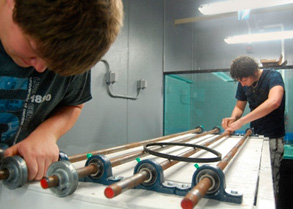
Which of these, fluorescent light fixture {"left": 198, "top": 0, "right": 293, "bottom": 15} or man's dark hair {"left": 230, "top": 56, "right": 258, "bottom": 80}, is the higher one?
fluorescent light fixture {"left": 198, "top": 0, "right": 293, "bottom": 15}

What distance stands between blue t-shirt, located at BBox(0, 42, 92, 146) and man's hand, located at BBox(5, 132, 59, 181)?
24cm

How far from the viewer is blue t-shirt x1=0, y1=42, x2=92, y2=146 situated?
73 centimetres

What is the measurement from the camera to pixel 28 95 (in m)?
0.78

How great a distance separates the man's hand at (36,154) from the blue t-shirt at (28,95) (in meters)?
0.24

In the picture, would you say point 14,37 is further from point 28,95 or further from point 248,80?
point 248,80

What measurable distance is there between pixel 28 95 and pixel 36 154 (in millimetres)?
315

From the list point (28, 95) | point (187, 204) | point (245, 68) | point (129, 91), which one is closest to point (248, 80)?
point (245, 68)

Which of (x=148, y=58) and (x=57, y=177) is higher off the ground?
(x=148, y=58)

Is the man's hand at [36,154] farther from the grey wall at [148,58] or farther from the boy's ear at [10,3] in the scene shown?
the grey wall at [148,58]

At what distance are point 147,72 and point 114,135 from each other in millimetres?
1026

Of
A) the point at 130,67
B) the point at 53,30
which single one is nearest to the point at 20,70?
the point at 53,30

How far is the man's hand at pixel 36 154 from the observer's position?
0.52 metres

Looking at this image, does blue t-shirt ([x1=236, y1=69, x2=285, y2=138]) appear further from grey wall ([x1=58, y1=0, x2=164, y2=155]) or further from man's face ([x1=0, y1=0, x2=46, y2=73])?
man's face ([x1=0, y1=0, x2=46, y2=73])

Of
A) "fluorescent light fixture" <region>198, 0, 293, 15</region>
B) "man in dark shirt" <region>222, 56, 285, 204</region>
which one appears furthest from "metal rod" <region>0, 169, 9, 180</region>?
"fluorescent light fixture" <region>198, 0, 293, 15</region>
